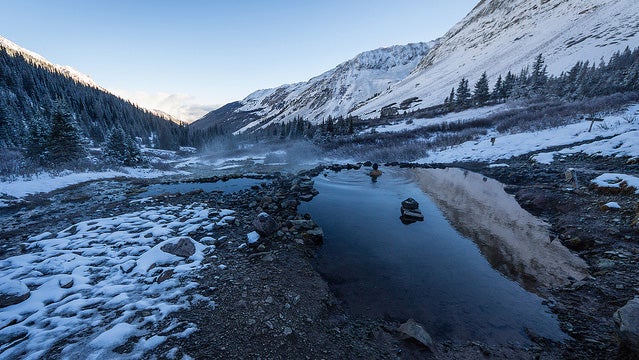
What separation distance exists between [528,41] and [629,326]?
438 feet

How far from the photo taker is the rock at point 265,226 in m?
8.62

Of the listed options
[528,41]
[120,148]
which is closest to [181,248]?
[120,148]

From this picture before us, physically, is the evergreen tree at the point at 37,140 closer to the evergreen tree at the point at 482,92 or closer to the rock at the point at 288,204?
the rock at the point at 288,204

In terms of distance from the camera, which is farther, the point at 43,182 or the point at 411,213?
the point at 43,182

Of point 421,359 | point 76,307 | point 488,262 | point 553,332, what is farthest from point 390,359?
point 76,307

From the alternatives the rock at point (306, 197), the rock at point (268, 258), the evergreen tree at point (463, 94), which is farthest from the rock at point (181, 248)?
the evergreen tree at point (463, 94)

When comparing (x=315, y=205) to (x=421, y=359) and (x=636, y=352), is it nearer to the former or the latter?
(x=421, y=359)

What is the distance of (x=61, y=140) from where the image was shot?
98.4 ft

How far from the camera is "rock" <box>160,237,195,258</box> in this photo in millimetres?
7025

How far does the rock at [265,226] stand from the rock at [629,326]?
8505mm

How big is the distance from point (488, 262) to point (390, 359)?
5590 mm

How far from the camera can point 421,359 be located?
4.36 metres

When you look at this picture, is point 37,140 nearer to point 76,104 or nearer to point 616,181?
point 616,181

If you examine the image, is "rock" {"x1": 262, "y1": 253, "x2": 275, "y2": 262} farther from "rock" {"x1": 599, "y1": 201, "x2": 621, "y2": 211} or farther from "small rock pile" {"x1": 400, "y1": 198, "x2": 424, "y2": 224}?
"rock" {"x1": 599, "y1": 201, "x2": 621, "y2": 211}
